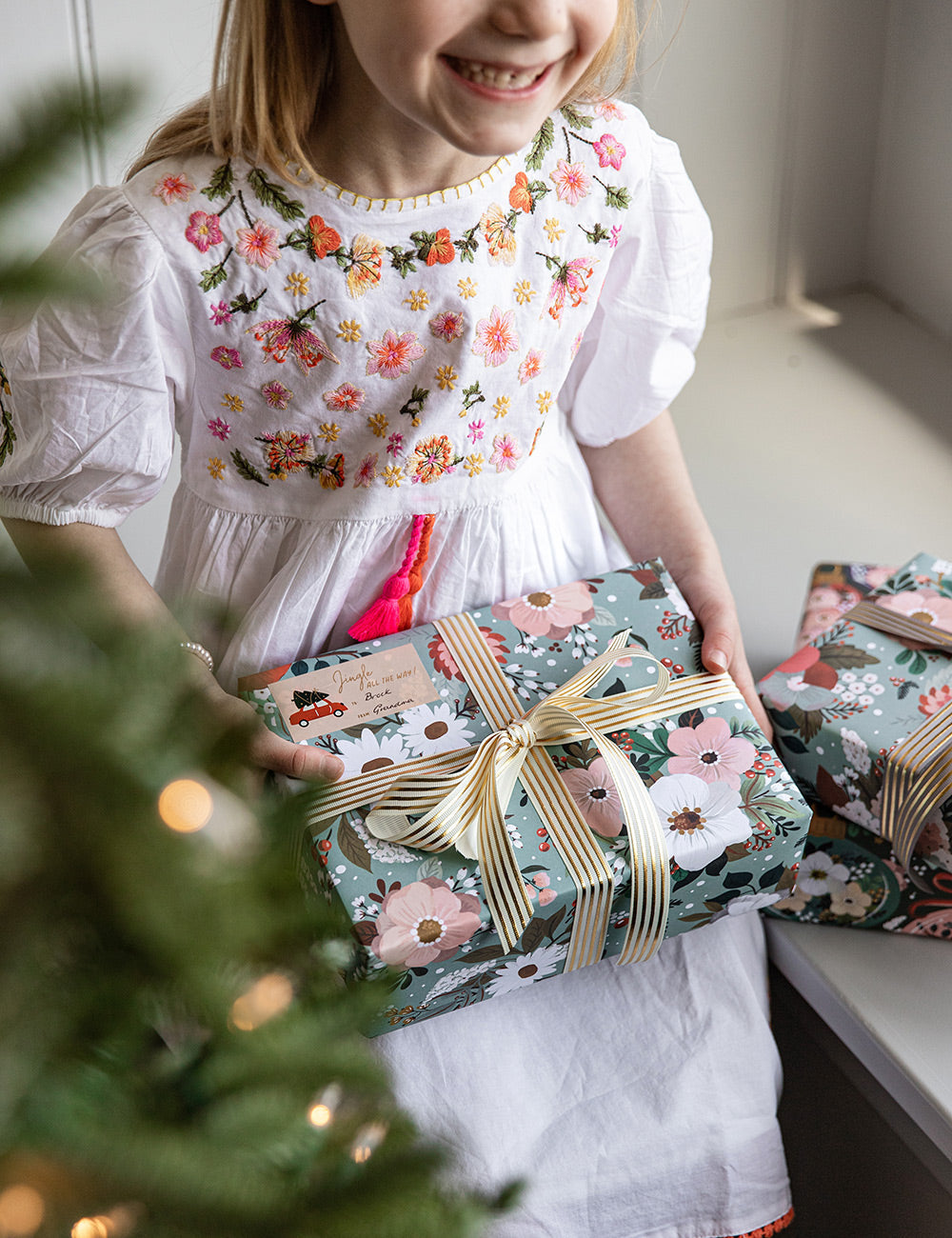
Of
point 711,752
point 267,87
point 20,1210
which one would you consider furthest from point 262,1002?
point 267,87

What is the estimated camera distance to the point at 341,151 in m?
0.64

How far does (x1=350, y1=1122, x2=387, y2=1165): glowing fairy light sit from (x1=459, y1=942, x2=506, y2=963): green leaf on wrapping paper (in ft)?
0.81

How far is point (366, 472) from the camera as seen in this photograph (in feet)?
2.31

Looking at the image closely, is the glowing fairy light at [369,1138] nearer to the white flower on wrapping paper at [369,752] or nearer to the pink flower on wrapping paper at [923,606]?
the white flower on wrapping paper at [369,752]

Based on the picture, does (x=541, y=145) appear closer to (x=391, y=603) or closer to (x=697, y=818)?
(x=391, y=603)

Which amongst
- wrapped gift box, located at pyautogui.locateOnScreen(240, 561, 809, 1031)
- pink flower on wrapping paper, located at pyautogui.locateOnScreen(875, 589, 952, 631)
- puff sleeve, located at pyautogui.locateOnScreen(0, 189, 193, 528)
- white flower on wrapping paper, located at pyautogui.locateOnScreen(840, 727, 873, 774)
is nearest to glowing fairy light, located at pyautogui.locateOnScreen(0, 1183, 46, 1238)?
wrapped gift box, located at pyautogui.locateOnScreen(240, 561, 809, 1031)

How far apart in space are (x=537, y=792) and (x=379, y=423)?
25 cm

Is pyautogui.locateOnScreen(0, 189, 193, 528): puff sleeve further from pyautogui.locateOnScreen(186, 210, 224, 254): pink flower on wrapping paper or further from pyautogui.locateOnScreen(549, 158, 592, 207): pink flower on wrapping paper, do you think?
pyautogui.locateOnScreen(549, 158, 592, 207): pink flower on wrapping paper

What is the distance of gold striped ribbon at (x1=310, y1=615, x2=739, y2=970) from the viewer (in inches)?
22.4

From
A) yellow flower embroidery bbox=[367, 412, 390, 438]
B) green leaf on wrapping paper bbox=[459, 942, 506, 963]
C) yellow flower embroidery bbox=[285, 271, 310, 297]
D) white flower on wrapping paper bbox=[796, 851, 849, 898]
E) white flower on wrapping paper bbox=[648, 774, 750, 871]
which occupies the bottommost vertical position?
white flower on wrapping paper bbox=[796, 851, 849, 898]

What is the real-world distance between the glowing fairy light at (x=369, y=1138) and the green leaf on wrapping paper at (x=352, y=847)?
250 mm

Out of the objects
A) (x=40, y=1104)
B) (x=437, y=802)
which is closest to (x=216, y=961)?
(x=40, y=1104)

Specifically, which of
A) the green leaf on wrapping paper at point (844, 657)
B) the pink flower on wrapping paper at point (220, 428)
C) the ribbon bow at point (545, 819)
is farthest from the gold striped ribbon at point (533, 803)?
the pink flower on wrapping paper at point (220, 428)

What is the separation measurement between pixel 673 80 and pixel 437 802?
1.02m
